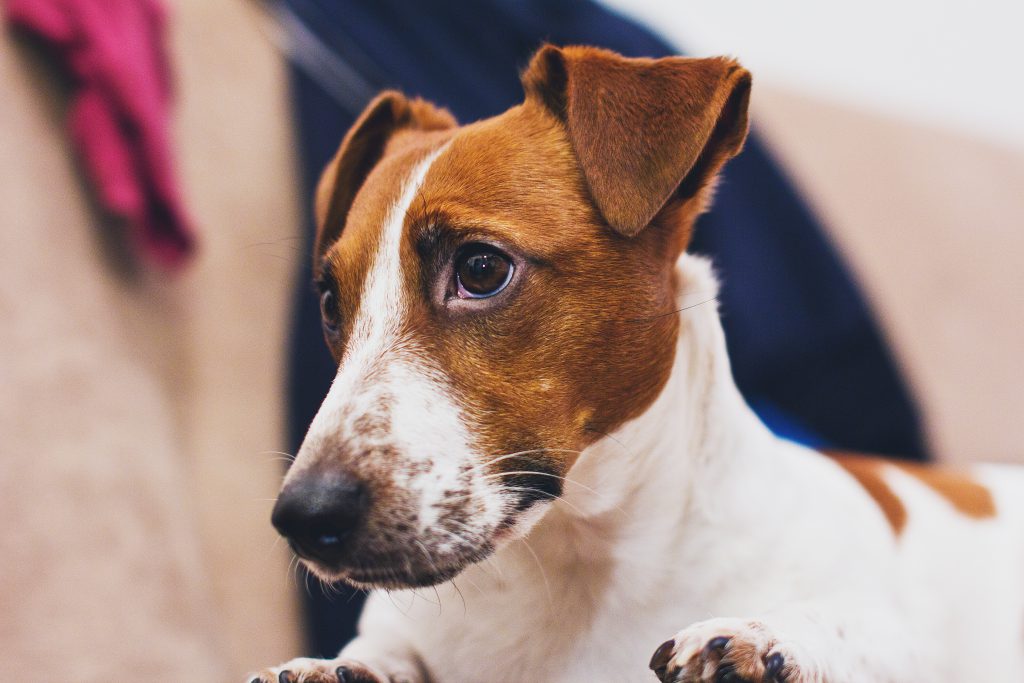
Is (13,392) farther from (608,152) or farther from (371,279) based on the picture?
(608,152)

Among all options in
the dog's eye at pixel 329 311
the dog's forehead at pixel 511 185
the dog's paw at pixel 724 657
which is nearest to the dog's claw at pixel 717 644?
the dog's paw at pixel 724 657

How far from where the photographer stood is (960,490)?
1677mm

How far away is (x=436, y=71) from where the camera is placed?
2.11 m

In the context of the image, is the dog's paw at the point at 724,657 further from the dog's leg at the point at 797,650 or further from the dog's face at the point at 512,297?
the dog's face at the point at 512,297

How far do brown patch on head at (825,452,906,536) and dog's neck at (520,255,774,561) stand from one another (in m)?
0.37

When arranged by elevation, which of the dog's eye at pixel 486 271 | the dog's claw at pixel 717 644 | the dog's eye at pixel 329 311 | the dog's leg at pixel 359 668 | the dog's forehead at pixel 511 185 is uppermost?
the dog's forehead at pixel 511 185

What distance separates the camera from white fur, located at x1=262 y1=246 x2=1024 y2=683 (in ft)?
3.26

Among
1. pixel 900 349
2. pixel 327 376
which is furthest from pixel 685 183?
pixel 900 349

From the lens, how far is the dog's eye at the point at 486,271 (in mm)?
Answer: 962

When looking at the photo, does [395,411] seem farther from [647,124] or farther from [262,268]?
[262,268]

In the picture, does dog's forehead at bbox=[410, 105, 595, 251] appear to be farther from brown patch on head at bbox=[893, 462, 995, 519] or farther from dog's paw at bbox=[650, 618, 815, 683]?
brown patch on head at bbox=[893, 462, 995, 519]

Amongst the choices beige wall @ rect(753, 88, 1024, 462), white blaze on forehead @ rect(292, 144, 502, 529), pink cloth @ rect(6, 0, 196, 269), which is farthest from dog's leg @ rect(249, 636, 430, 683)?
beige wall @ rect(753, 88, 1024, 462)

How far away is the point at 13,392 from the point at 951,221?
2559 millimetres

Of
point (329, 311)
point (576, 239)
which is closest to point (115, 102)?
point (329, 311)
